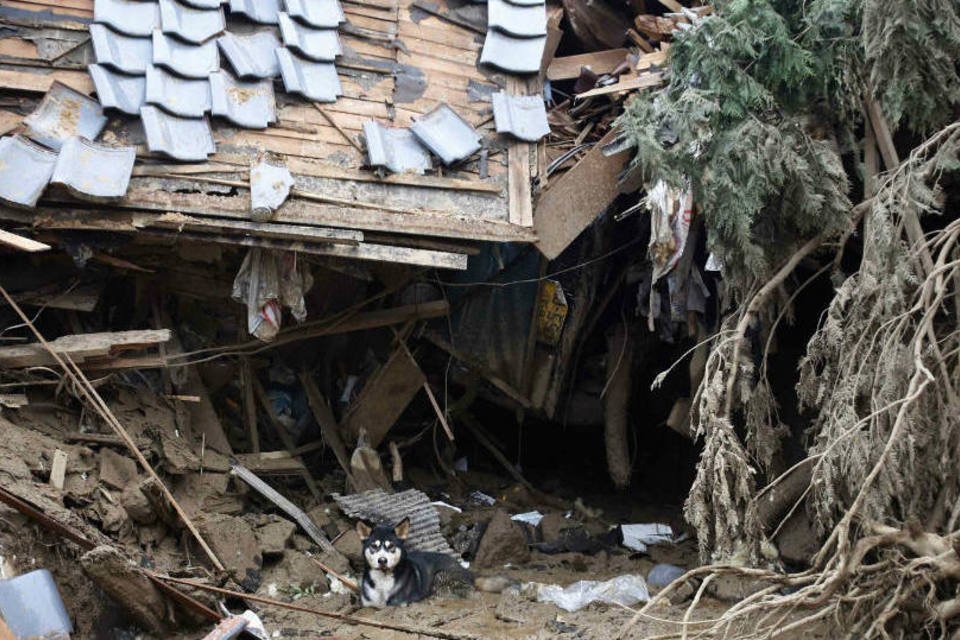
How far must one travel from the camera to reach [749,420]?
8.09 metres

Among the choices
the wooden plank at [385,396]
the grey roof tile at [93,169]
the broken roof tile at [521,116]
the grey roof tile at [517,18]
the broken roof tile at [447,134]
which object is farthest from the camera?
the wooden plank at [385,396]

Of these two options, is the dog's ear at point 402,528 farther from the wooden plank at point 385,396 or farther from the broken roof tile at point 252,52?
the broken roof tile at point 252,52

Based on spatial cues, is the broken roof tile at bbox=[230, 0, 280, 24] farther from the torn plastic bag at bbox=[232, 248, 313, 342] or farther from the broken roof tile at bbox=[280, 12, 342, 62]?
the torn plastic bag at bbox=[232, 248, 313, 342]

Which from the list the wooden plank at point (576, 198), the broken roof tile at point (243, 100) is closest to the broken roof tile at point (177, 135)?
the broken roof tile at point (243, 100)

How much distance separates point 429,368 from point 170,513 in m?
3.69

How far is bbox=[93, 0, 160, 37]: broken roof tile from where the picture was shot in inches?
369

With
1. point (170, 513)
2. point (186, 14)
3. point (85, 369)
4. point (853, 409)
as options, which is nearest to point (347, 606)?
point (170, 513)

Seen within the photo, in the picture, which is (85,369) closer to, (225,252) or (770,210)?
(225,252)

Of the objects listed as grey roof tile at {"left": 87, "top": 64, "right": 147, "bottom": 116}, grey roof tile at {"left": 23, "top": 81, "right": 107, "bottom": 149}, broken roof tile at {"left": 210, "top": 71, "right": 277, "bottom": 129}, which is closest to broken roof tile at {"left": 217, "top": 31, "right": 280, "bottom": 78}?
broken roof tile at {"left": 210, "top": 71, "right": 277, "bottom": 129}

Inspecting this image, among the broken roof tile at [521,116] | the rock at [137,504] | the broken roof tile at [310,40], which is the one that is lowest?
the rock at [137,504]

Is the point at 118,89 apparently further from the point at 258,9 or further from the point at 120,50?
the point at 258,9

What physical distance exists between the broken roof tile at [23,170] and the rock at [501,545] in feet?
15.3

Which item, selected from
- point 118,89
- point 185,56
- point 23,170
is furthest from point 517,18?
point 23,170

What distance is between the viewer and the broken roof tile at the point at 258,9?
32.1ft
